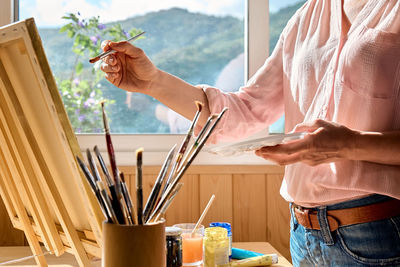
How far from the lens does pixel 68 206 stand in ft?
2.42

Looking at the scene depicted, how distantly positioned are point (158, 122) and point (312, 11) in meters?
0.99

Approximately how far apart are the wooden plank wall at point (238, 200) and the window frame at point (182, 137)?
6 centimetres

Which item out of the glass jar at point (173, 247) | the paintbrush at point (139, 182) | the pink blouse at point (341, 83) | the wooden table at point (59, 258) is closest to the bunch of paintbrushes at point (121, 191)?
the paintbrush at point (139, 182)

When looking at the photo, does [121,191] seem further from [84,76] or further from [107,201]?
[84,76]

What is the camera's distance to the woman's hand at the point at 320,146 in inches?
30.7

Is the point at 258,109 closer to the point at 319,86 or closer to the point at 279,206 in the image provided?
the point at 319,86

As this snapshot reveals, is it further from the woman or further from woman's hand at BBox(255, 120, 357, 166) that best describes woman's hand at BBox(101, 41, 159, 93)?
woman's hand at BBox(255, 120, 357, 166)

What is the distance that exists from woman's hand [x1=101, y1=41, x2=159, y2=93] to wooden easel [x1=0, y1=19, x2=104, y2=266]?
316mm

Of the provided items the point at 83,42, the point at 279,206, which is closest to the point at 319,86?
the point at 279,206

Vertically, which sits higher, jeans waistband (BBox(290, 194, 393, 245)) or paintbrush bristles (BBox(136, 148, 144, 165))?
paintbrush bristles (BBox(136, 148, 144, 165))

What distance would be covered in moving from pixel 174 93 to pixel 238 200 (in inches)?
30.9

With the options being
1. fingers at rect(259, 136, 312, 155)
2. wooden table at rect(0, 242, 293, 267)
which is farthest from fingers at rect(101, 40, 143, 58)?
wooden table at rect(0, 242, 293, 267)

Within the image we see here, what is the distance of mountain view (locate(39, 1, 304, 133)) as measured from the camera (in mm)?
1907

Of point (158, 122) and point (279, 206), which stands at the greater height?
point (158, 122)
